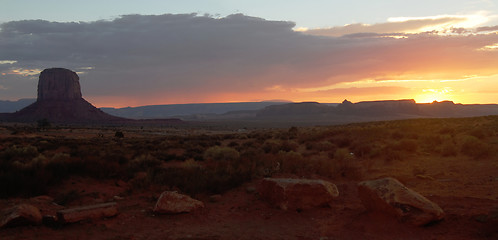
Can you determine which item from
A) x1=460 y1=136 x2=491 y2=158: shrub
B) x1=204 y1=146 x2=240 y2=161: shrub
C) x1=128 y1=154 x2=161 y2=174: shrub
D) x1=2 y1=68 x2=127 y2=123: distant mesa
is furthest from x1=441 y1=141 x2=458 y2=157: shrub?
x1=2 y1=68 x2=127 y2=123: distant mesa

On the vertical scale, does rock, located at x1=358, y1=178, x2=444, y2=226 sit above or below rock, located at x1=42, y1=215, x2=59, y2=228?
above

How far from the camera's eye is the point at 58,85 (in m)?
Answer: 136

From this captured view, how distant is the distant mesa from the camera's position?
116938mm

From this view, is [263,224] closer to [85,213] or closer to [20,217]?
[85,213]

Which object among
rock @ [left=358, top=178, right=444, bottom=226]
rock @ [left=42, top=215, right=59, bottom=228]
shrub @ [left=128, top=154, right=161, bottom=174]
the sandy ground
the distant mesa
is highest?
the distant mesa

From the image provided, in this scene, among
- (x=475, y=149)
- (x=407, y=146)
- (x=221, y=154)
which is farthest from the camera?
(x=221, y=154)

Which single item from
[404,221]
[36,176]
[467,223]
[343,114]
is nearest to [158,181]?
[36,176]

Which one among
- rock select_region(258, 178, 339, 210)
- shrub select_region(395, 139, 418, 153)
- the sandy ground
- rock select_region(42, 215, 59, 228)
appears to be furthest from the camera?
shrub select_region(395, 139, 418, 153)

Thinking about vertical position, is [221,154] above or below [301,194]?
below

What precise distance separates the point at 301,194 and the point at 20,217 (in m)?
5.84

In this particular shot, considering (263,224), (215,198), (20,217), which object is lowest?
(263,224)

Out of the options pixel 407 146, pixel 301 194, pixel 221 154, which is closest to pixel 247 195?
pixel 301 194

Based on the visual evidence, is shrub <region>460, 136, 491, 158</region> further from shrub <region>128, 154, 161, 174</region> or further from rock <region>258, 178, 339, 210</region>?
shrub <region>128, 154, 161, 174</region>

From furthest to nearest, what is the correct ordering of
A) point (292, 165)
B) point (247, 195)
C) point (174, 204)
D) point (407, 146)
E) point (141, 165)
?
1. point (407, 146)
2. point (141, 165)
3. point (292, 165)
4. point (247, 195)
5. point (174, 204)
